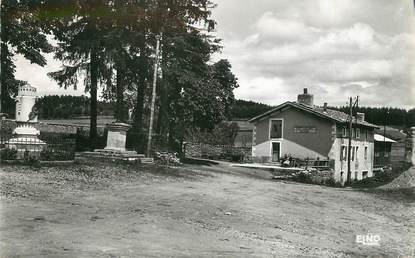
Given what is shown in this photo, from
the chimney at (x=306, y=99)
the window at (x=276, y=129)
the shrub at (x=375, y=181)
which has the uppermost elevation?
the chimney at (x=306, y=99)

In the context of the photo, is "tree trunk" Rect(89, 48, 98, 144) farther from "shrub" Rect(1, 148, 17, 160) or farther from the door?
the door

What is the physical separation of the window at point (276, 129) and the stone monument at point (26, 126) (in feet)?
84.5

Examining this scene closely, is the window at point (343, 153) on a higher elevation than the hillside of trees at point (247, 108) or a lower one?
lower

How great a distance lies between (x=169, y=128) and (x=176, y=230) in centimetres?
2317

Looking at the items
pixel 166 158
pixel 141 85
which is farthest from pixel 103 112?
pixel 166 158

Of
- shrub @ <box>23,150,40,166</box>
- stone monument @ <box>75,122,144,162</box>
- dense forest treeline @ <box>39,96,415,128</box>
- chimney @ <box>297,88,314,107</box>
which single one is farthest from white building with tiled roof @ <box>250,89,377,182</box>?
shrub @ <box>23,150,40,166</box>

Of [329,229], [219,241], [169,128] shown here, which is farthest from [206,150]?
[219,241]

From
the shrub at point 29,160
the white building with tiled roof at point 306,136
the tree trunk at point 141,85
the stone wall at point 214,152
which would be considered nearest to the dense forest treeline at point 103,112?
the stone wall at point 214,152

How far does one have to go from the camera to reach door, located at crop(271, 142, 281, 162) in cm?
3918

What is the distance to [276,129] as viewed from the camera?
129 ft

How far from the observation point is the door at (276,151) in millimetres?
39178

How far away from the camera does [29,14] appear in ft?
46.9

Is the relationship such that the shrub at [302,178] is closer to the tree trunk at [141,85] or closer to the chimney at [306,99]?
the tree trunk at [141,85]

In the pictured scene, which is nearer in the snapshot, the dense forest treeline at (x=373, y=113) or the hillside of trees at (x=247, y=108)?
the dense forest treeline at (x=373, y=113)
